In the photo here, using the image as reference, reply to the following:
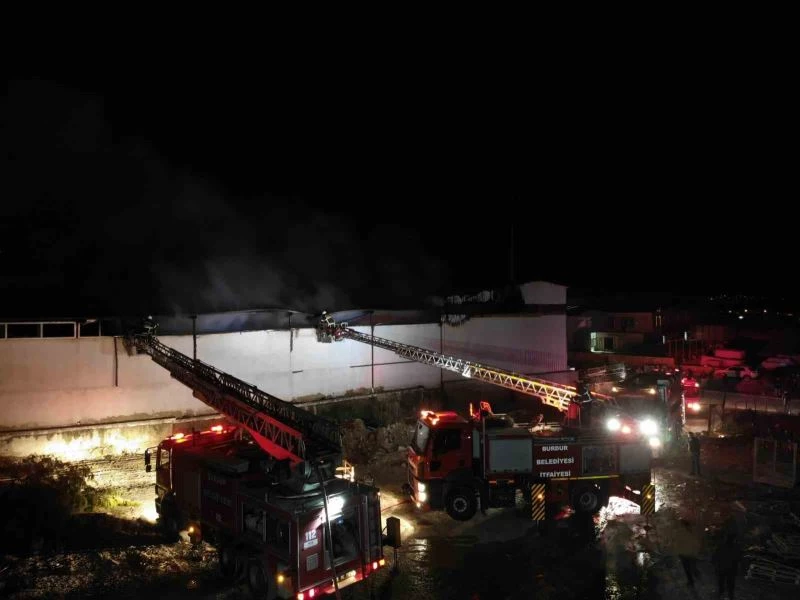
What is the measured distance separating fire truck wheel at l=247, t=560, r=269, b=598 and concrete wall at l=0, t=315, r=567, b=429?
912 cm

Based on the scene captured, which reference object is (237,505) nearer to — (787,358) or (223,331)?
(223,331)

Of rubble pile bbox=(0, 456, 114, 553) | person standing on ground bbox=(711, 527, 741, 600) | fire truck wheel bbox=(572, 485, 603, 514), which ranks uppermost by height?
rubble pile bbox=(0, 456, 114, 553)

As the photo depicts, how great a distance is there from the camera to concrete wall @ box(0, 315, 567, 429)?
48.4 feet

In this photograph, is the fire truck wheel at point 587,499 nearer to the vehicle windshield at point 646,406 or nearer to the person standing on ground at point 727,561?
the person standing on ground at point 727,561

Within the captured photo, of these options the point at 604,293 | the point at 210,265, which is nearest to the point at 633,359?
the point at 604,293

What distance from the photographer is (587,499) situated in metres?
12.1

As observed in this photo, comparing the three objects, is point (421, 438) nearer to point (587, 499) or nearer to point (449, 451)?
point (449, 451)

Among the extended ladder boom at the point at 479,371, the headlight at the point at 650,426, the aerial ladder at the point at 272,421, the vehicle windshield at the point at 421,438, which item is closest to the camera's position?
the aerial ladder at the point at 272,421

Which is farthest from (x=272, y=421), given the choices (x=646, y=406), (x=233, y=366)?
(x=646, y=406)

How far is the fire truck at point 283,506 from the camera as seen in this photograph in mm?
7742

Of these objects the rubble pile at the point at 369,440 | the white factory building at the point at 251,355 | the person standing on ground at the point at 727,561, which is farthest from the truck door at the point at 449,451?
the white factory building at the point at 251,355

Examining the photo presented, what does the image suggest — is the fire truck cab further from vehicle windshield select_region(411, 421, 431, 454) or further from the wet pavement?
vehicle windshield select_region(411, 421, 431, 454)

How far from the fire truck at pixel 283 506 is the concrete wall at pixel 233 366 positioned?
649cm

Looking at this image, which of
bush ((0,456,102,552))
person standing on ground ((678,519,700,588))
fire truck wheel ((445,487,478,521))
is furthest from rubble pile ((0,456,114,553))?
person standing on ground ((678,519,700,588))
